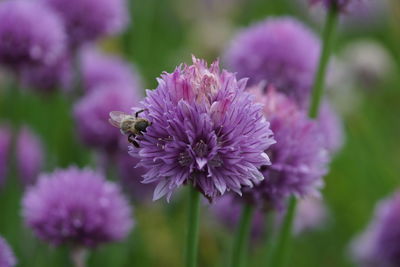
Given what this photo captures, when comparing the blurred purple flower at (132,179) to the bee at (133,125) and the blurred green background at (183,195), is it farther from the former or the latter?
the bee at (133,125)

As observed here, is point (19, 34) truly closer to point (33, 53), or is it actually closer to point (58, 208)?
point (33, 53)

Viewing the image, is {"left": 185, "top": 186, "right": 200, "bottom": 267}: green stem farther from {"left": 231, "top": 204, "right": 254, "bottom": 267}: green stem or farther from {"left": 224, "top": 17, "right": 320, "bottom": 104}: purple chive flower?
{"left": 224, "top": 17, "right": 320, "bottom": 104}: purple chive flower

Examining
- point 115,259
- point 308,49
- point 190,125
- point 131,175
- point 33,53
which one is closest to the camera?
point 190,125

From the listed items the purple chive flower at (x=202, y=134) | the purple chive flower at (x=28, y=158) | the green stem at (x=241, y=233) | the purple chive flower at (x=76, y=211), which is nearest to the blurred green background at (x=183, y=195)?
the purple chive flower at (x=28, y=158)

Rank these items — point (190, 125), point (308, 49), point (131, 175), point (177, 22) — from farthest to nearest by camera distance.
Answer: point (177, 22) → point (131, 175) → point (308, 49) → point (190, 125)

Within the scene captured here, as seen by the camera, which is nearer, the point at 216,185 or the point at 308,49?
the point at 216,185

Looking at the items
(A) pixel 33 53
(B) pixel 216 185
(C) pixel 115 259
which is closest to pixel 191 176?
(B) pixel 216 185
